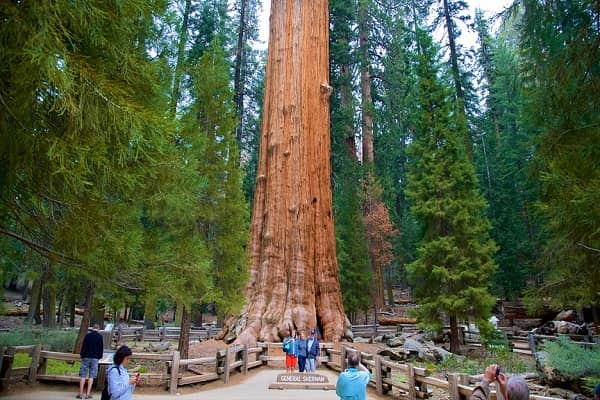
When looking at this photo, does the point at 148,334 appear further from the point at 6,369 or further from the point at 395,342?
the point at 6,369

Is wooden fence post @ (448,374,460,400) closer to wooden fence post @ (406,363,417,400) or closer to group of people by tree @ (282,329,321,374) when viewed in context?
wooden fence post @ (406,363,417,400)

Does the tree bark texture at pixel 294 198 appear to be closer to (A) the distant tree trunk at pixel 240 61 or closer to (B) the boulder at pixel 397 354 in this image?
(B) the boulder at pixel 397 354

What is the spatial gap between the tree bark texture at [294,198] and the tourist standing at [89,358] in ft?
16.9

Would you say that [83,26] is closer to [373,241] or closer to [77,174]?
[77,174]

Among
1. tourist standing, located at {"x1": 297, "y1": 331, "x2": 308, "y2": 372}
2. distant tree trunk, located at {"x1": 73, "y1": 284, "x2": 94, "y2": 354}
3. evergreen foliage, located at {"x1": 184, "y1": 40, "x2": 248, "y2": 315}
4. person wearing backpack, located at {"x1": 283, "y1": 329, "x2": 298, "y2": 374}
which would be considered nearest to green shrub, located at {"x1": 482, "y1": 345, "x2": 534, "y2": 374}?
tourist standing, located at {"x1": 297, "y1": 331, "x2": 308, "y2": 372}

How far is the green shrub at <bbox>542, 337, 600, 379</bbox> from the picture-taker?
851 centimetres

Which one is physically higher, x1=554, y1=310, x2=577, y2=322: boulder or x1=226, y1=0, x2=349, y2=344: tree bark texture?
x1=226, y1=0, x2=349, y2=344: tree bark texture

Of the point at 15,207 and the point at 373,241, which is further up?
the point at 373,241

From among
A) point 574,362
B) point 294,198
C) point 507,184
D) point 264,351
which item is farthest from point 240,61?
point 574,362

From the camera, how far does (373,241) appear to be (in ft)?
80.0

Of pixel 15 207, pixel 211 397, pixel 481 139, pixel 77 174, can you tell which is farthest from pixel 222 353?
pixel 481 139

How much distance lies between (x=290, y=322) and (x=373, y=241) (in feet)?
43.4

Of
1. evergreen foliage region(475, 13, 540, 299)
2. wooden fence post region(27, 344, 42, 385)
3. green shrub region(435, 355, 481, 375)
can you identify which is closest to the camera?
wooden fence post region(27, 344, 42, 385)

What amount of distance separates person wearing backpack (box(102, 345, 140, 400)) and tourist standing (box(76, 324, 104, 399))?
3.07m
